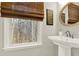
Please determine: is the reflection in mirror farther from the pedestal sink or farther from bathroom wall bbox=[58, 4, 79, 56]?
the pedestal sink

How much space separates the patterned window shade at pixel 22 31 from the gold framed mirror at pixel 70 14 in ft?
1.11

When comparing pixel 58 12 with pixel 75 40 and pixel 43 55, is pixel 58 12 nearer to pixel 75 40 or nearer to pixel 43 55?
pixel 75 40

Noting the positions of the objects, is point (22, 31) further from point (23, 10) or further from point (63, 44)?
point (63, 44)

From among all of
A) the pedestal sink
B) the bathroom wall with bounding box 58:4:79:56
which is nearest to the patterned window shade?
the pedestal sink

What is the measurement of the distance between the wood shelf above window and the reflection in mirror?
25cm

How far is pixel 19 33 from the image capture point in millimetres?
1552

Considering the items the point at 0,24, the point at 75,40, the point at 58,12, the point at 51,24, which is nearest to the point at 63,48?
the point at 75,40

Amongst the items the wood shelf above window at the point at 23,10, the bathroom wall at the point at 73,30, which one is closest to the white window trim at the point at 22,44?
the wood shelf above window at the point at 23,10

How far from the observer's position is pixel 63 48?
5.19ft

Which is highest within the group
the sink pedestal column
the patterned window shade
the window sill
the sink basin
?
the patterned window shade

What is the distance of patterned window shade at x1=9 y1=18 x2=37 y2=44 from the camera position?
5.01ft

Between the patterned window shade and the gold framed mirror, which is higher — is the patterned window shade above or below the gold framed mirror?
below

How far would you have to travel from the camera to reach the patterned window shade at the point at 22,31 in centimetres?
153

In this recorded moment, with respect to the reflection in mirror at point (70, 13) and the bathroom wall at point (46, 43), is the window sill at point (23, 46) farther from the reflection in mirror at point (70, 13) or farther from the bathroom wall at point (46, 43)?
the reflection in mirror at point (70, 13)
